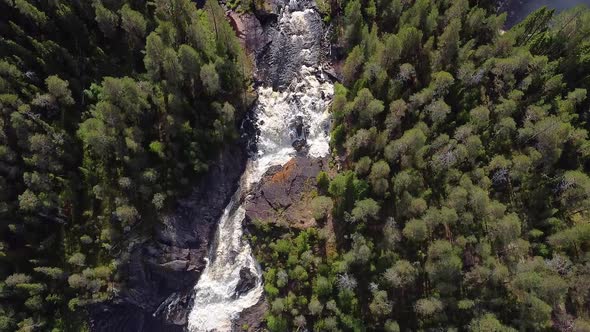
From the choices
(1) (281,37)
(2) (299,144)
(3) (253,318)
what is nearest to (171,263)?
(3) (253,318)

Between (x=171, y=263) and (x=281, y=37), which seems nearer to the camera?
(x=171, y=263)

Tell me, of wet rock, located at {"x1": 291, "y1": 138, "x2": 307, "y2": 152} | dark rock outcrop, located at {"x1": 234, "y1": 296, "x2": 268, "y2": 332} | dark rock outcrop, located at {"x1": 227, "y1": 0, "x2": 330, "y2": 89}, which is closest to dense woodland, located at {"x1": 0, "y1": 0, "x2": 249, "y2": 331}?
dark rock outcrop, located at {"x1": 227, "y1": 0, "x2": 330, "y2": 89}

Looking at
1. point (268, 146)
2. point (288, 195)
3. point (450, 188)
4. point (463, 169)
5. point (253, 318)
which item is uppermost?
point (268, 146)

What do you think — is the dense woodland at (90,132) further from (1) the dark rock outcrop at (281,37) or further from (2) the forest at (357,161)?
(1) the dark rock outcrop at (281,37)

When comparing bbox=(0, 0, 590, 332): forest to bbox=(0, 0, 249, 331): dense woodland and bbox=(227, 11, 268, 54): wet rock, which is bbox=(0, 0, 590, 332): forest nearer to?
bbox=(0, 0, 249, 331): dense woodland

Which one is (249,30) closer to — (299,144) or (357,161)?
(299,144)

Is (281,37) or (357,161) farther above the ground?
(281,37)

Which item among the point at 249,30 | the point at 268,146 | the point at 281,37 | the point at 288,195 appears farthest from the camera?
the point at 249,30

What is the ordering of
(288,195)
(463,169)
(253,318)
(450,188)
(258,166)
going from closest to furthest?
(450,188) → (463,169) → (288,195) → (253,318) → (258,166)
